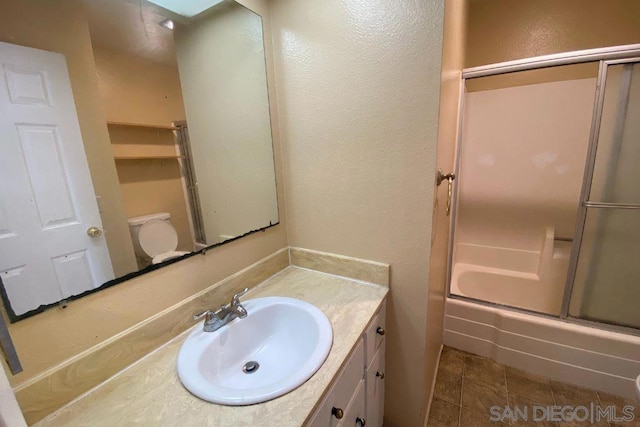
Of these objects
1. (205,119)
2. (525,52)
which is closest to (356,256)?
(205,119)

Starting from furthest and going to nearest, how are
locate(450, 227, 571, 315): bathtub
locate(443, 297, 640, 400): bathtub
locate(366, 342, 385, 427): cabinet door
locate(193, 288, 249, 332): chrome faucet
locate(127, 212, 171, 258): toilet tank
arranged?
locate(450, 227, 571, 315): bathtub, locate(443, 297, 640, 400): bathtub, locate(366, 342, 385, 427): cabinet door, locate(193, 288, 249, 332): chrome faucet, locate(127, 212, 171, 258): toilet tank

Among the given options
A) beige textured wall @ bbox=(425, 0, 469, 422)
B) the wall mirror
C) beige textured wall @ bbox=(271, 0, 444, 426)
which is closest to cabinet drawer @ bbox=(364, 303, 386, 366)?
beige textured wall @ bbox=(271, 0, 444, 426)

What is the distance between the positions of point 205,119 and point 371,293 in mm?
935

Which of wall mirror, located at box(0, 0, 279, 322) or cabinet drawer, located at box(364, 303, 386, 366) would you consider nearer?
wall mirror, located at box(0, 0, 279, 322)

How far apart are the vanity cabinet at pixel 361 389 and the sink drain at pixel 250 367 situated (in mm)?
293

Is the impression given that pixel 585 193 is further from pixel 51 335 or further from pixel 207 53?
pixel 51 335

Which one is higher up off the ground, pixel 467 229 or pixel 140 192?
pixel 140 192

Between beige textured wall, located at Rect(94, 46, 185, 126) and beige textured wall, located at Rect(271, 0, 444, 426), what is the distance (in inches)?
19.0

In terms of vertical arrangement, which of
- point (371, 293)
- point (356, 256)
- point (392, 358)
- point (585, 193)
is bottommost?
point (392, 358)

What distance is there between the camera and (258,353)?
932mm

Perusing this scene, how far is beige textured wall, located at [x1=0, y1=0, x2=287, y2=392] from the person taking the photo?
23.1 inches

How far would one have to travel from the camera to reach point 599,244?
1.46 metres

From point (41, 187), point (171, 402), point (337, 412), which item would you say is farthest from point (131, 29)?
point (337, 412)

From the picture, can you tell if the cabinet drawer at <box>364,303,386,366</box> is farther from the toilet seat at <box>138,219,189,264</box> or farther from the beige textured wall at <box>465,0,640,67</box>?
the beige textured wall at <box>465,0,640,67</box>
